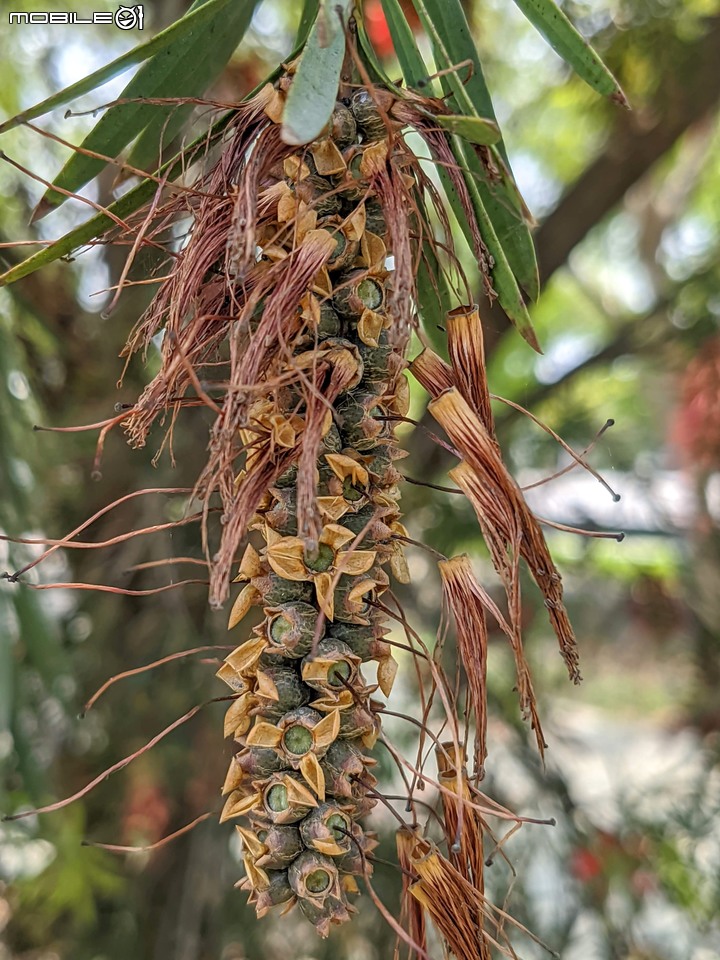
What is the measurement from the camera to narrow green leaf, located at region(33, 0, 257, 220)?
336 mm

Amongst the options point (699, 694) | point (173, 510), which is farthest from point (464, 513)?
point (699, 694)

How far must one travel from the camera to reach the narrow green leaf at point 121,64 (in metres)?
0.27

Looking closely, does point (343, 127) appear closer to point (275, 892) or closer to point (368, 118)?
point (368, 118)

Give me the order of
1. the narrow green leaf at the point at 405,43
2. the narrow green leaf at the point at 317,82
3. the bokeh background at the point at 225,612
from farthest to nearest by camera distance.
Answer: the bokeh background at the point at 225,612 → the narrow green leaf at the point at 405,43 → the narrow green leaf at the point at 317,82

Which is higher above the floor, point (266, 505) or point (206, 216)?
point (206, 216)

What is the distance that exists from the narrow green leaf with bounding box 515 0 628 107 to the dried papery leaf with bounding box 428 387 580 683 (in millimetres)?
121

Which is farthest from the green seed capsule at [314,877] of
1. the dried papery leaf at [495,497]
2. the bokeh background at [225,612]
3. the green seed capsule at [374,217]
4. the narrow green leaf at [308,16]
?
the bokeh background at [225,612]

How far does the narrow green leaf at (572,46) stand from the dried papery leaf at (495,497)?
0.40 ft

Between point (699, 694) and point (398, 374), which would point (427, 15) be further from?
point (699, 694)

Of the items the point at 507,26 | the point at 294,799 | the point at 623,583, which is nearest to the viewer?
Answer: the point at 294,799

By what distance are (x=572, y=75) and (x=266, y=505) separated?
917 mm

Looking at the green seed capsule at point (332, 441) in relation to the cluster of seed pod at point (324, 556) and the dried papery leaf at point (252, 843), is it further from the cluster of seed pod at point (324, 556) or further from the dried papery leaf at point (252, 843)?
the dried papery leaf at point (252, 843)

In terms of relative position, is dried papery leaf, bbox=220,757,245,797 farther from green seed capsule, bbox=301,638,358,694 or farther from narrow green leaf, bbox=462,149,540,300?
narrow green leaf, bbox=462,149,540,300

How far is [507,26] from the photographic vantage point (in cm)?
136
